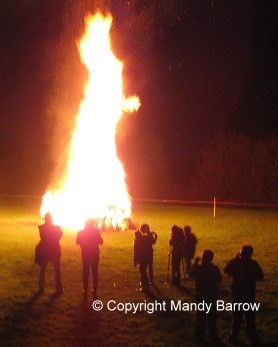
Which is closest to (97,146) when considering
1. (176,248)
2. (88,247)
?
(176,248)

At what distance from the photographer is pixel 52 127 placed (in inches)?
1869

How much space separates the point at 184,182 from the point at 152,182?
7.82ft

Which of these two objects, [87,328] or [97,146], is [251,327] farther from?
[97,146]

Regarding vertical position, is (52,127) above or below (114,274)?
above

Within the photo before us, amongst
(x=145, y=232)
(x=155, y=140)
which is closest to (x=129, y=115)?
(x=155, y=140)

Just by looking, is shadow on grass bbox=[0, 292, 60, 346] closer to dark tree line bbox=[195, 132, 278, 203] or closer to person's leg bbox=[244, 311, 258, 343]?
person's leg bbox=[244, 311, 258, 343]

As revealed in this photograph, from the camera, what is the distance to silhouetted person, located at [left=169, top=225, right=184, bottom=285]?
12445 millimetres

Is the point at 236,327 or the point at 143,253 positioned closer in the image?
the point at 236,327

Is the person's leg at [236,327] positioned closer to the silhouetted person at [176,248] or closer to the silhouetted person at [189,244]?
the silhouetted person at [176,248]

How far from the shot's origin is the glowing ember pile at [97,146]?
70.8 feet

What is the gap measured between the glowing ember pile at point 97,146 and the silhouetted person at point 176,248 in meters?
8.94

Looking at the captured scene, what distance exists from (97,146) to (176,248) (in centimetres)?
1069

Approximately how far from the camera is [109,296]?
1142cm

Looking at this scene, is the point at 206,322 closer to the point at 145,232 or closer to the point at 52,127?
the point at 145,232
